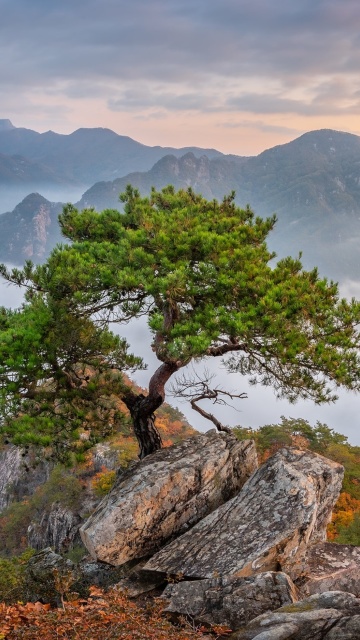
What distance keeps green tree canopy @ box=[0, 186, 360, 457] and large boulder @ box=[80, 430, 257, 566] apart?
1.77m

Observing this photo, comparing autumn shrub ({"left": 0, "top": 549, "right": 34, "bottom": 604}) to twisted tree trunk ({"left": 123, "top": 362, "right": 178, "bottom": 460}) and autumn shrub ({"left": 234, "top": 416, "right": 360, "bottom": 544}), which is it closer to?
twisted tree trunk ({"left": 123, "top": 362, "right": 178, "bottom": 460})

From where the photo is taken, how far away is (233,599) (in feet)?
28.4

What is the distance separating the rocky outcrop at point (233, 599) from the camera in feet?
27.9

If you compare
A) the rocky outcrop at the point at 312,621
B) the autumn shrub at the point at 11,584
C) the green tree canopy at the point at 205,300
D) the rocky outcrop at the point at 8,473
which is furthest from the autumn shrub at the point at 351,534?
the rocky outcrop at the point at 8,473

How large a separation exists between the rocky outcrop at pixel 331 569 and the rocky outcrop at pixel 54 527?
22824 millimetres

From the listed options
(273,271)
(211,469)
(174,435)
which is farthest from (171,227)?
(174,435)

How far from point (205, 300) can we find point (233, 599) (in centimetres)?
581

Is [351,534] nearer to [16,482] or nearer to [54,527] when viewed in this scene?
[54,527]

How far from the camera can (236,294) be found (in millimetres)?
11234

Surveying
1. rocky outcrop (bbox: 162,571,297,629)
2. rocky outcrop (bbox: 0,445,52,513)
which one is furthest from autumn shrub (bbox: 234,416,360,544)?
rocky outcrop (bbox: 0,445,52,513)

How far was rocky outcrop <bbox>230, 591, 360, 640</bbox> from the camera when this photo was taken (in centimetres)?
681

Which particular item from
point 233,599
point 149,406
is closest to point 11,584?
point 149,406

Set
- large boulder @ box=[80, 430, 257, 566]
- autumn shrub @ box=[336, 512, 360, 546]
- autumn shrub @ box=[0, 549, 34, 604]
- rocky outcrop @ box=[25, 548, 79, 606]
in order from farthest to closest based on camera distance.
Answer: autumn shrub @ box=[336, 512, 360, 546], autumn shrub @ box=[0, 549, 34, 604], rocky outcrop @ box=[25, 548, 79, 606], large boulder @ box=[80, 430, 257, 566]

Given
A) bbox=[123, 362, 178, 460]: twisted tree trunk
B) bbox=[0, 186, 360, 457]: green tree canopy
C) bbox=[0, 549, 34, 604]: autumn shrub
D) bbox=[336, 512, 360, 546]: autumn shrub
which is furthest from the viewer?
bbox=[336, 512, 360, 546]: autumn shrub
